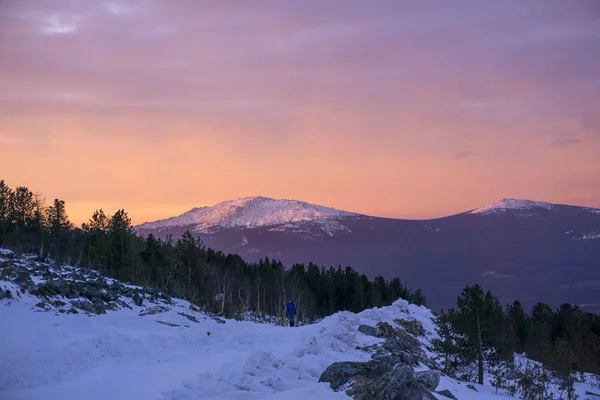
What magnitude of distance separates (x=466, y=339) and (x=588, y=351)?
25802mm

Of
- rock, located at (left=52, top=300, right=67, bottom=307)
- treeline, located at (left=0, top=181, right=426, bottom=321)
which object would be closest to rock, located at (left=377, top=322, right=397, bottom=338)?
rock, located at (left=52, top=300, right=67, bottom=307)

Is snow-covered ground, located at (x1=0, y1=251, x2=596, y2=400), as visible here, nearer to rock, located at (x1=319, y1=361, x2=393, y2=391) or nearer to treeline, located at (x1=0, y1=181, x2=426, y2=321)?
rock, located at (x1=319, y1=361, x2=393, y2=391)

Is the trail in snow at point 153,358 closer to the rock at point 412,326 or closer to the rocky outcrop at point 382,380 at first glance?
the rocky outcrop at point 382,380

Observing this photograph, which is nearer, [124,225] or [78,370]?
[78,370]

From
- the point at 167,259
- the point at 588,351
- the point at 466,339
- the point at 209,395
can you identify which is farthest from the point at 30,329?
the point at 588,351

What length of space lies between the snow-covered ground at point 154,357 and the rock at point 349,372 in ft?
1.68

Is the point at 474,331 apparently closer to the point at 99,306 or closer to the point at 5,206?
the point at 99,306

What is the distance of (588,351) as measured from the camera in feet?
→ 169

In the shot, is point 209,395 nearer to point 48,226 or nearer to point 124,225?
point 124,225

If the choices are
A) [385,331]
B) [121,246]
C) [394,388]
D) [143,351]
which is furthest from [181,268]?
[394,388]

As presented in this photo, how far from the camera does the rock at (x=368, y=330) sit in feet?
90.7

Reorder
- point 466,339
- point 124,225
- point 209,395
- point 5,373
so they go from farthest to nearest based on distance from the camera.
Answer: point 124,225
point 466,339
point 5,373
point 209,395

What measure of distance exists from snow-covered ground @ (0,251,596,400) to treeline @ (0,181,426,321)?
86.0 ft

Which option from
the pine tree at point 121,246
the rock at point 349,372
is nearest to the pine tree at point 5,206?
the pine tree at point 121,246
